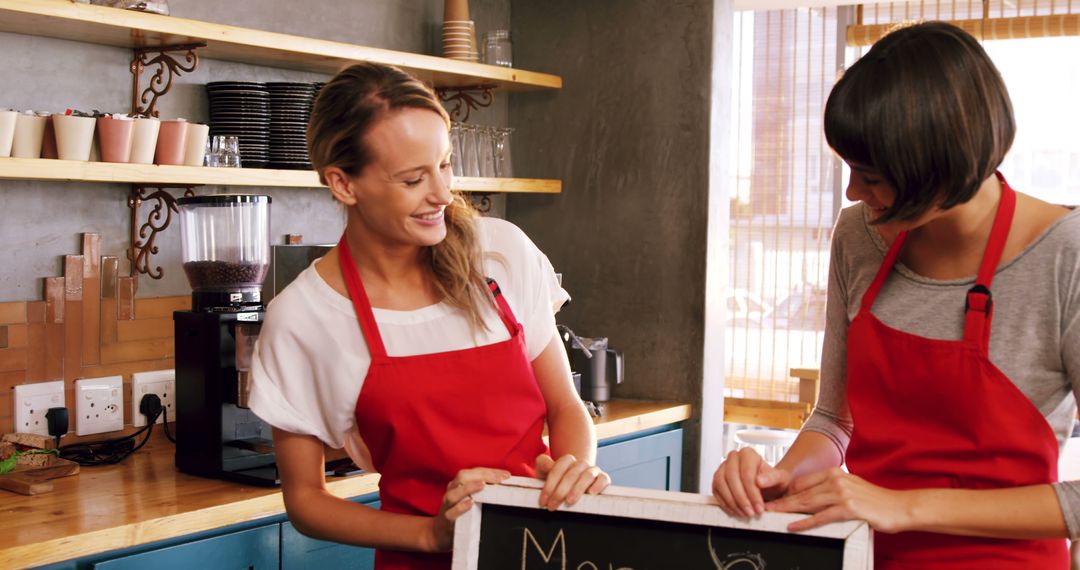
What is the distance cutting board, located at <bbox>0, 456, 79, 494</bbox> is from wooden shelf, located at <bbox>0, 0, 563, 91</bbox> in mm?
931

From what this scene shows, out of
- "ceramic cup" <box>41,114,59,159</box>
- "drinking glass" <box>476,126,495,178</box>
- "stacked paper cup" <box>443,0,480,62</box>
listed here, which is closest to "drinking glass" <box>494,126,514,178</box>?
"drinking glass" <box>476,126,495,178</box>

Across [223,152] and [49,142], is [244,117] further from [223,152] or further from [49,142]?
[49,142]

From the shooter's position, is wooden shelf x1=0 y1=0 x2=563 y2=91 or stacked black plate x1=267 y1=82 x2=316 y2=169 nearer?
wooden shelf x1=0 y1=0 x2=563 y2=91

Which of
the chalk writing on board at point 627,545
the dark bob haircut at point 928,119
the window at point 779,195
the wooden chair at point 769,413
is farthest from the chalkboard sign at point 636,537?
the window at point 779,195

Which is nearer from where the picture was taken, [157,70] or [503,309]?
[503,309]

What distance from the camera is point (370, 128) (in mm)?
1532

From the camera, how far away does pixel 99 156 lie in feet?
7.97

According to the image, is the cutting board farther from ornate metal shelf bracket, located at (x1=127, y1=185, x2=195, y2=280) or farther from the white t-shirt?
the white t-shirt

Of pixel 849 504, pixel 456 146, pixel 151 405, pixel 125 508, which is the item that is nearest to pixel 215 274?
pixel 151 405

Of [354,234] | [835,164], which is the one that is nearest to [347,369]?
[354,234]

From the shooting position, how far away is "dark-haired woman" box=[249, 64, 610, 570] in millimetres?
1521

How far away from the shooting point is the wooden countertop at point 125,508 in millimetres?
1863

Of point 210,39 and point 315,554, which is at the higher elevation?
point 210,39

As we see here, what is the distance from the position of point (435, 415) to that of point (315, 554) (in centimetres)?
90
